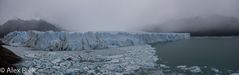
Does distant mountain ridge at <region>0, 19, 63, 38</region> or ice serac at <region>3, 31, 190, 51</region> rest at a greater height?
distant mountain ridge at <region>0, 19, 63, 38</region>

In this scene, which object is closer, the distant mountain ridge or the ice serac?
the ice serac

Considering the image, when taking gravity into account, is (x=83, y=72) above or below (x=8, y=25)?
below

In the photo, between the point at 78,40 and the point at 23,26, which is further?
the point at 23,26

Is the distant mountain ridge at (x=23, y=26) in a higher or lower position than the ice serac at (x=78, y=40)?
higher

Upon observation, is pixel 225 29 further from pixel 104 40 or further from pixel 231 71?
pixel 231 71

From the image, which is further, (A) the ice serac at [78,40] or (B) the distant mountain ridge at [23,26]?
(B) the distant mountain ridge at [23,26]

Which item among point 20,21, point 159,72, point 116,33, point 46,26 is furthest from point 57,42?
point 20,21

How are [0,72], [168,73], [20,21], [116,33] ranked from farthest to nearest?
[20,21] → [116,33] → [168,73] → [0,72]

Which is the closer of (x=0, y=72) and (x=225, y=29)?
(x=0, y=72)
